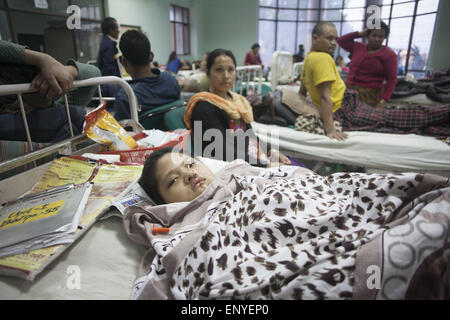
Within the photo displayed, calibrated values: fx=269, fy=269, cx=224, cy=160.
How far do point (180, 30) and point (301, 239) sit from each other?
39.1ft

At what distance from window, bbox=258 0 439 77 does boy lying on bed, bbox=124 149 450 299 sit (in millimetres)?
9030

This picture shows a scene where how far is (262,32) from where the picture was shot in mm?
11953

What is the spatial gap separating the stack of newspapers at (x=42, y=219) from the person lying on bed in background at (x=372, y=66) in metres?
3.25

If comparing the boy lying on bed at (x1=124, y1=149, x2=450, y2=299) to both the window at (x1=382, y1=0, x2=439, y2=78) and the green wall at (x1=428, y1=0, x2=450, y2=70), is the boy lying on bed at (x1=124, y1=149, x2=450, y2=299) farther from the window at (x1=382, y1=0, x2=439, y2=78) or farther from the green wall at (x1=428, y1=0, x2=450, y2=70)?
the window at (x1=382, y1=0, x2=439, y2=78)

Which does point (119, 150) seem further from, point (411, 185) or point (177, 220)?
point (411, 185)

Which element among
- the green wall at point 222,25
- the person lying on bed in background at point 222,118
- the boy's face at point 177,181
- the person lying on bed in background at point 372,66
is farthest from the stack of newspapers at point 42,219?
the green wall at point 222,25

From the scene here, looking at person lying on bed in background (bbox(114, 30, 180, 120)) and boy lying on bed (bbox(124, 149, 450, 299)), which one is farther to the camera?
person lying on bed in background (bbox(114, 30, 180, 120))

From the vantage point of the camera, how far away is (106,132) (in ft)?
5.20

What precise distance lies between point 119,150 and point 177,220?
73 cm

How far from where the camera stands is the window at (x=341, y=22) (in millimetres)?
8023

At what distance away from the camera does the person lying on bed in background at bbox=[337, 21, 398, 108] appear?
3076 mm

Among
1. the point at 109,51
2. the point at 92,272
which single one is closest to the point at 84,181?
the point at 92,272

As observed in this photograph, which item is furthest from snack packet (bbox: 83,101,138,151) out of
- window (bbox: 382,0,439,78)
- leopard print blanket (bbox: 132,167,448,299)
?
window (bbox: 382,0,439,78)
